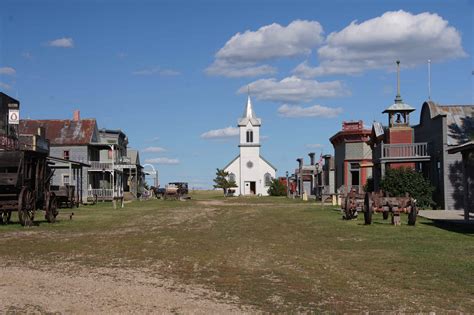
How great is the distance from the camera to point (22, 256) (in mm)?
13617

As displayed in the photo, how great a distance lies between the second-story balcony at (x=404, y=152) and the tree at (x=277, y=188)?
5015cm

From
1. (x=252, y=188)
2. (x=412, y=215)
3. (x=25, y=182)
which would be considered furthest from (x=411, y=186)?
(x=252, y=188)

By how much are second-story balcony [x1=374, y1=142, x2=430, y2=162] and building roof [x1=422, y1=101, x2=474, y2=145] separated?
6.96ft

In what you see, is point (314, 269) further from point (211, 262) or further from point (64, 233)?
point (64, 233)

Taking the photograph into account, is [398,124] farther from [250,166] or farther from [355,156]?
[250,166]

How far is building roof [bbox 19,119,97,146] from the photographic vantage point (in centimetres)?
6322

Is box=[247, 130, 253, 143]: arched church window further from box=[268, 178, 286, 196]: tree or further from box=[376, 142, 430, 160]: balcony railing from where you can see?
box=[376, 142, 430, 160]: balcony railing

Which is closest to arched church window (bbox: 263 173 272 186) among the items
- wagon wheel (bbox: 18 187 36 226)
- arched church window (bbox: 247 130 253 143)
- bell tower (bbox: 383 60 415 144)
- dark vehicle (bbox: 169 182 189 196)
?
arched church window (bbox: 247 130 253 143)

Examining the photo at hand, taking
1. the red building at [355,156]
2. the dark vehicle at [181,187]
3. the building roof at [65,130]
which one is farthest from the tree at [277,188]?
the building roof at [65,130]

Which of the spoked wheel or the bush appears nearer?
the spoked wheel

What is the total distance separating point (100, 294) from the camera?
8930 millimetres

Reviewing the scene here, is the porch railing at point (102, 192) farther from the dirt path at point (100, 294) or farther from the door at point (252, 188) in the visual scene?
the dirt path at point (100, 294)

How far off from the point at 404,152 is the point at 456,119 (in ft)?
12.9

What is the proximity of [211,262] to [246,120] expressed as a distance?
9030 centimetres
